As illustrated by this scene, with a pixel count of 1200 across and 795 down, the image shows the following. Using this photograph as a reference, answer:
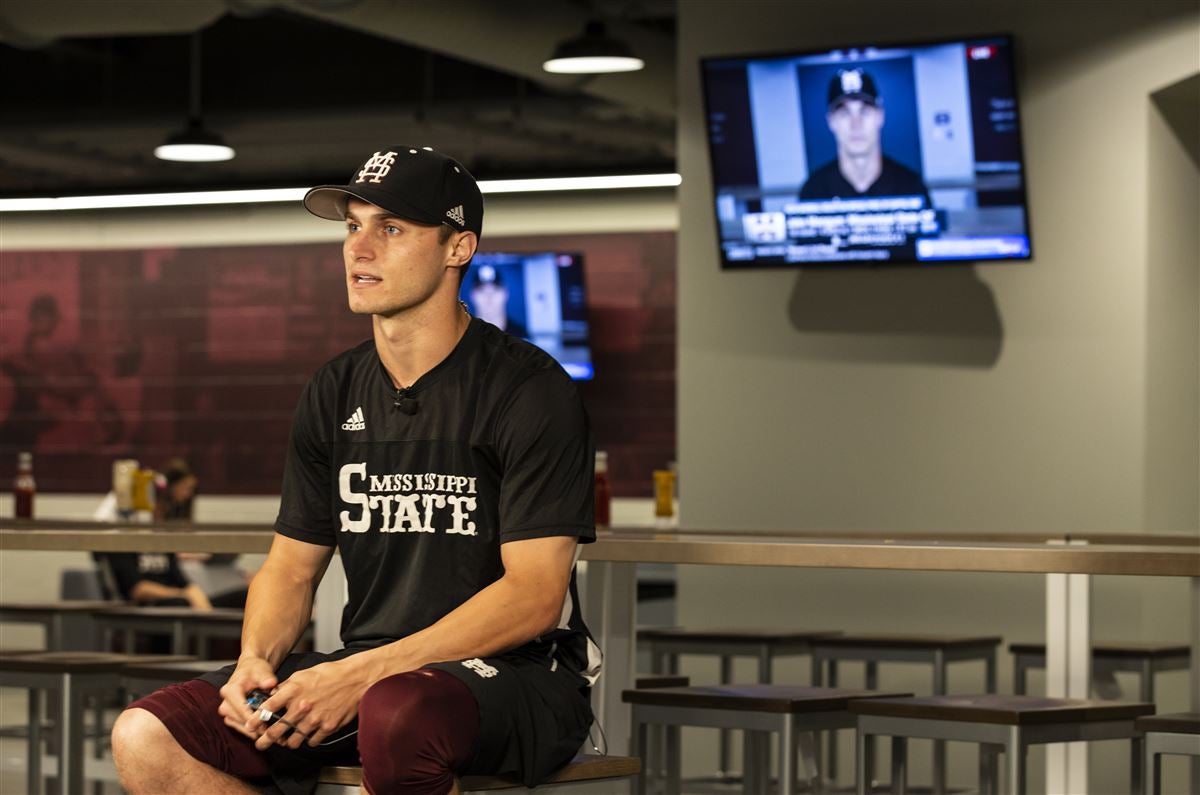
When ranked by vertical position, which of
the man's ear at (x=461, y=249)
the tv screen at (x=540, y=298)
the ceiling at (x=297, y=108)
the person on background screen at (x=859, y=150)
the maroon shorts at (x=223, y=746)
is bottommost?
the maroon shorts at (x=223, y=746)

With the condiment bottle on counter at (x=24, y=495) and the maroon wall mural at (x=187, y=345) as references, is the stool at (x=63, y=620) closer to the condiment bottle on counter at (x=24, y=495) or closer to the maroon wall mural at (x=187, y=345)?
the condiment bottle on counter at (x=24, y=495)

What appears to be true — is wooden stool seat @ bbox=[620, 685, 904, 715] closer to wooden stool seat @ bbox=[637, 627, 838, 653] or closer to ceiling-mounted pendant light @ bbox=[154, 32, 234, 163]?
wooden stool seat @ bbox=[637, 627, 838, 653]

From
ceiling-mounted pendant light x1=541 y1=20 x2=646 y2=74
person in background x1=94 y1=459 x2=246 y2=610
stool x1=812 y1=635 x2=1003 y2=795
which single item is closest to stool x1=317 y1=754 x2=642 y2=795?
stool x1=812 y1=635 x2=1003 y2=795

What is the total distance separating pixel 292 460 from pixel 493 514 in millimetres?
301

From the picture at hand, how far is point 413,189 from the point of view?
218 cm

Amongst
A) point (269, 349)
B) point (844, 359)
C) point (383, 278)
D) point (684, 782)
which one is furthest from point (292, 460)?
point (269, 349)

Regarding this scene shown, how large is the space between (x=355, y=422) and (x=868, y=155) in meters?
3.15

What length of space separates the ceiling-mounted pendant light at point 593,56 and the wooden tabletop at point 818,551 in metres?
3.20

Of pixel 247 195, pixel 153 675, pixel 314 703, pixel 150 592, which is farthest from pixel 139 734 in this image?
pixel 247 195

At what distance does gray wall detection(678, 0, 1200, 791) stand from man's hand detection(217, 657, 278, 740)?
3.38m

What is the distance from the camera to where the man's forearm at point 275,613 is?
86.1 inches

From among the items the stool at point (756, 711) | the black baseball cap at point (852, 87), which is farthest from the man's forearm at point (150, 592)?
the stool at point (756, 711)

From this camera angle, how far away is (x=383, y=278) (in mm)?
2195

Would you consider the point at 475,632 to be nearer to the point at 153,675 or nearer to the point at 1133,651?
the point at 153,675
